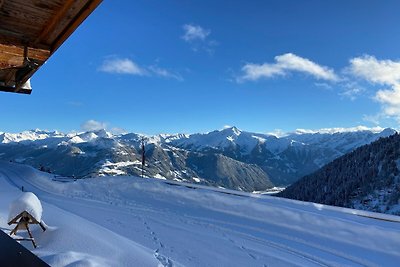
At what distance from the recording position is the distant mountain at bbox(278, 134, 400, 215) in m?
90.9

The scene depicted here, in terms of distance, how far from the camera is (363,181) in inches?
3912

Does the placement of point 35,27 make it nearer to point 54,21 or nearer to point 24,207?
point 54,21

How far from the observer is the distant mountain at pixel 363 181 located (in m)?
90.9

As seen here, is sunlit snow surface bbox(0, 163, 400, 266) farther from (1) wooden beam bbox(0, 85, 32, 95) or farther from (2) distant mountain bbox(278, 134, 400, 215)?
(2) distant mountain bbox(278, 134, 400, 215)

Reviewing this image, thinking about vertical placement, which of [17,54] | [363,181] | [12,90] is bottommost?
[12,90]

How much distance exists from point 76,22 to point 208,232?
10.1 m

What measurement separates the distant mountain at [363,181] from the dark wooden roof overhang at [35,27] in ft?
293

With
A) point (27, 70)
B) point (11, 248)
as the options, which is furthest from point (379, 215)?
point (11, 248)

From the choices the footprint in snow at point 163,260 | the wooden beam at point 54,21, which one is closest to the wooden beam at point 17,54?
the wooden beam at point 54,21

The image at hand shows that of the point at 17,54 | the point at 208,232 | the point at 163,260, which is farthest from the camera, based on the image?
the point at 208,232

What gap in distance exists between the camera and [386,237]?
40.3 feet

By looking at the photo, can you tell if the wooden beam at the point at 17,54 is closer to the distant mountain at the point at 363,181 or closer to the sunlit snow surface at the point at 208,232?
the sunlit snow surface at the point at 208,232

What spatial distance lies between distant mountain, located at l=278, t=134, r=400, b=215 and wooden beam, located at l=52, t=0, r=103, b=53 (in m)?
89.2

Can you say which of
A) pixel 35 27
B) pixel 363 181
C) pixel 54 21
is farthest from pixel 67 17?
pixel 363 181
